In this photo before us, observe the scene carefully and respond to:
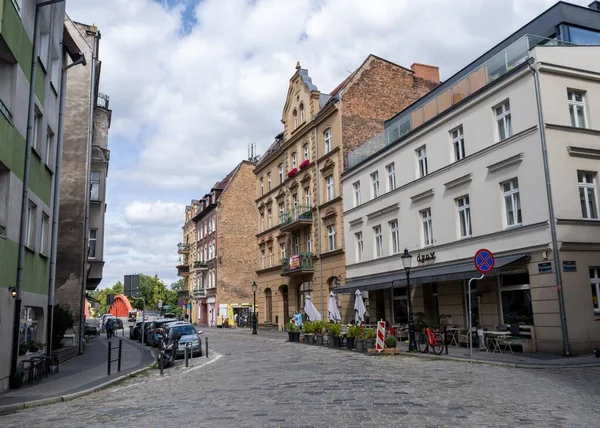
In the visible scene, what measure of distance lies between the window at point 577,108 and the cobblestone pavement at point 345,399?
377 inches

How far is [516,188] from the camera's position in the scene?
2002 cm

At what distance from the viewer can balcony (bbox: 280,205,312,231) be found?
3756 centimetres

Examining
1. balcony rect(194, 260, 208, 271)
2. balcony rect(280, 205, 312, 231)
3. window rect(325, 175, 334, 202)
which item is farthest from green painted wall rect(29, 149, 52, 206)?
balcony rect(194, 260, 208, 271)

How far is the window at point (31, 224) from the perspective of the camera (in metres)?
15.9

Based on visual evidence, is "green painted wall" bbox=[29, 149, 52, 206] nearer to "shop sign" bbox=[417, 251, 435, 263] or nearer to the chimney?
"shop sign" bbox=[417, 251, 435, 263]

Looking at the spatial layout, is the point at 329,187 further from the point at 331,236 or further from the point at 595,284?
the point at 595,284

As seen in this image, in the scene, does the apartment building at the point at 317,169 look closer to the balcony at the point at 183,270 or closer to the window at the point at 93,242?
the window at the point at 93,242

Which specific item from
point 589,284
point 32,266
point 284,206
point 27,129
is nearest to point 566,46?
point 589,284

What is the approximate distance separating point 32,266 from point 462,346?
52.3 ft

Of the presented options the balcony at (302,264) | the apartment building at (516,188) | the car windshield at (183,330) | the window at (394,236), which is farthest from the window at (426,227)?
the balcony at (302,264)

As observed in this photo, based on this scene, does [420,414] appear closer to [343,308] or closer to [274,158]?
[343,308]

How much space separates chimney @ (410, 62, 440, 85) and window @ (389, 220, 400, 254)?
1523 centimetres

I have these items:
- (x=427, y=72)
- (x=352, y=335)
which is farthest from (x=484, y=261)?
(x=427, y=72)

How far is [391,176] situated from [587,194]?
37.0 feet
